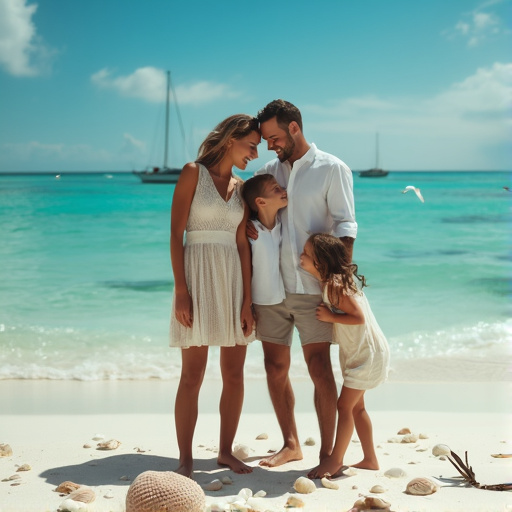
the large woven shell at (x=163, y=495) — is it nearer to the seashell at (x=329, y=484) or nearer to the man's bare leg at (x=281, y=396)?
the seashell at (x=329, y=484)

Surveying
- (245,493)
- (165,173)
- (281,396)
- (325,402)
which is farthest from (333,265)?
(165,173)

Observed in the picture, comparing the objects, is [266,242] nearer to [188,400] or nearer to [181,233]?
[181,233]

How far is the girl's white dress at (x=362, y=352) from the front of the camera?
371cm

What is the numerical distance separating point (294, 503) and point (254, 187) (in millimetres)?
1560

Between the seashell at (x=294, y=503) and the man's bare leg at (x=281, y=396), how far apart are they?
2.05 feet

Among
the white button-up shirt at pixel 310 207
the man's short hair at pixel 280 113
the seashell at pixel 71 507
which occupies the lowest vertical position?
the seashell at pixel 71 507

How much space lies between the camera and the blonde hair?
12.5 feet

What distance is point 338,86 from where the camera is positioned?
127 feet

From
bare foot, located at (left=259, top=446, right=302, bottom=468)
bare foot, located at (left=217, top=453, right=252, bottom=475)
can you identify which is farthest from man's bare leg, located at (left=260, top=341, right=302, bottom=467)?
bare foot, located at (left=217, top=453, right=252, bottom=475)

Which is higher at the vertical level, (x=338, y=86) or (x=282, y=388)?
(x=338, y=86)

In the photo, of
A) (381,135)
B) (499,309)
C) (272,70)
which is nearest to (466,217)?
(499,309)

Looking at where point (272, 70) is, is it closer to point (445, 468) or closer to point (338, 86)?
point (338, 86)

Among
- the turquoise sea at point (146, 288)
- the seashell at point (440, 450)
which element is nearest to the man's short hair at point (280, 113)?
the seashell at point (440, 450)

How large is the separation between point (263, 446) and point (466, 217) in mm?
20519
